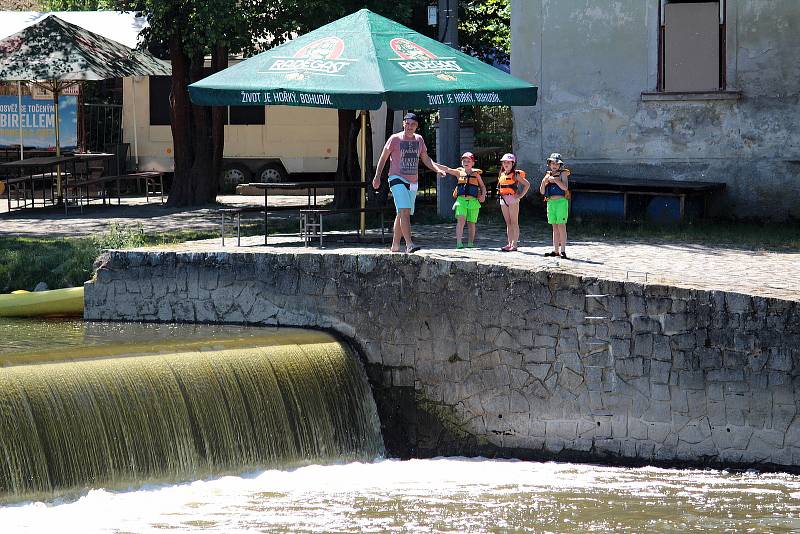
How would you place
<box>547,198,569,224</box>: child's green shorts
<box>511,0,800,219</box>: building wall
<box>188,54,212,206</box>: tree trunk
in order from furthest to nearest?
1. <box>188,54,212,206</box>: tree trunk
2. <box>511,0,800,219</box>: building wall
3. <box>547,198,569,224</box>: child's green shorts

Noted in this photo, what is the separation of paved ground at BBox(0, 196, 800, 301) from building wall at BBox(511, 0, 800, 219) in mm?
2614

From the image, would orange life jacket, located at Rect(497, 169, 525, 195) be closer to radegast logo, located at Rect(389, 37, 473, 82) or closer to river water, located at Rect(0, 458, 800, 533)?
radegast logo, located at Rect(389, 37, 473, 82)

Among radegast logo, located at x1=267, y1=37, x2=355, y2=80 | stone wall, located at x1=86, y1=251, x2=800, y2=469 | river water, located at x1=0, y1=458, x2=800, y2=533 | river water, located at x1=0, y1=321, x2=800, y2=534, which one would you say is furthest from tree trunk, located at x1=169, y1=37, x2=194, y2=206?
river water, located at x1=0, y1=458, x2=800, y2=533

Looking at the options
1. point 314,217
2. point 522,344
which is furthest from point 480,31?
point 522,344

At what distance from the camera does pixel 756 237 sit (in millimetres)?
16312

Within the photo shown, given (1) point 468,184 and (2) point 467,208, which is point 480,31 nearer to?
(1) point 468,184

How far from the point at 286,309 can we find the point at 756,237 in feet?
19.4

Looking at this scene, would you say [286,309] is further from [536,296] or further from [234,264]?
[536,296]

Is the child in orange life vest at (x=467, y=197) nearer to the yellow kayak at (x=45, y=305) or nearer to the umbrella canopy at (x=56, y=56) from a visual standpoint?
the yellow kayak at (x=45, y=305)

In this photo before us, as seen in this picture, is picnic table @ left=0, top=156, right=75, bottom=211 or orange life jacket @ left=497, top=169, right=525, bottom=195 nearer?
orange life jacket @ left=497, top=169, right=525, bottom=195

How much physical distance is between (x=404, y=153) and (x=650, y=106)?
6520 millimetres

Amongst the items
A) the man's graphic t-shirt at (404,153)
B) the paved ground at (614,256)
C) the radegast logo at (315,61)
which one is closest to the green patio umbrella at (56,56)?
the paved ground at (614,256)

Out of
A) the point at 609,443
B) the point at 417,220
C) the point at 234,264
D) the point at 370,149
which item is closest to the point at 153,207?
the point at 370,149

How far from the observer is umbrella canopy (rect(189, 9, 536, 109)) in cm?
1402
